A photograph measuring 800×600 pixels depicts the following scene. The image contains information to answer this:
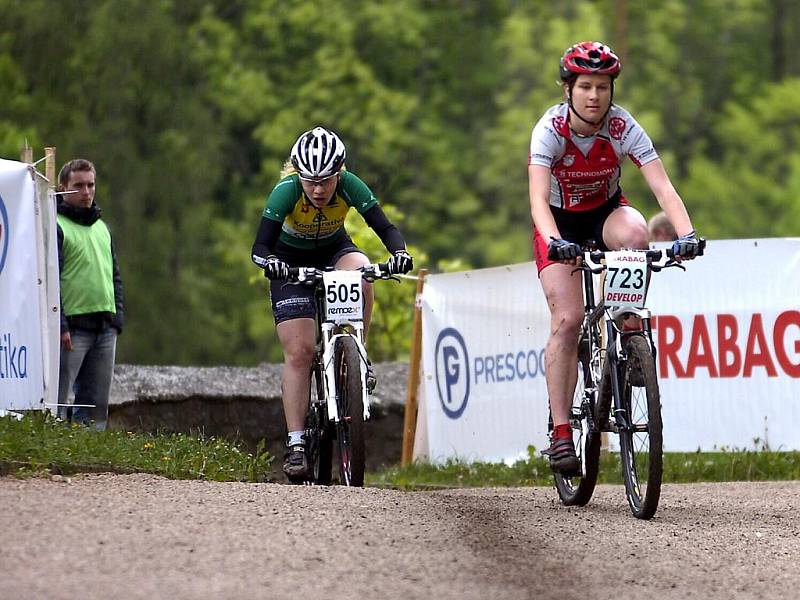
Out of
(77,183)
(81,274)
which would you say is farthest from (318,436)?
(77,183)

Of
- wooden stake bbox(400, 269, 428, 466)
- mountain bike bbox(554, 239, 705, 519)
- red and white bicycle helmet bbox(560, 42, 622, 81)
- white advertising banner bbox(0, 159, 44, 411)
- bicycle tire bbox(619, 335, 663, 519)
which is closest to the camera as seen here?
bicycle tire bbox(619, 335, 663, 519)

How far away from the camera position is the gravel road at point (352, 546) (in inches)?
237

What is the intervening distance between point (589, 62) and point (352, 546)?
2.99 metres

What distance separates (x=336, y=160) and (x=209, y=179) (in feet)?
77.0

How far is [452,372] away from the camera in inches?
531

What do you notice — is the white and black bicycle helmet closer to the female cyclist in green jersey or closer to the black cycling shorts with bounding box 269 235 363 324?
the female cyclist in green jersey

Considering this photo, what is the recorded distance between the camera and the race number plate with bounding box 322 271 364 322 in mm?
9492

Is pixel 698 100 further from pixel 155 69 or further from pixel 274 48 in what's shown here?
pixel 155 69

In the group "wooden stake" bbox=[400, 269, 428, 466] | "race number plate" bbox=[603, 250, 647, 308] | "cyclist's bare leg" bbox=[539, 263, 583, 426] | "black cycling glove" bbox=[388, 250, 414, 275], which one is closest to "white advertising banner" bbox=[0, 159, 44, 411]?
"black cycling glove" bbox=[388, 250, 414, 275]

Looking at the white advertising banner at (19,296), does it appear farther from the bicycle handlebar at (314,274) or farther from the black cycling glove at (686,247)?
the black cycling glove at (686,247)

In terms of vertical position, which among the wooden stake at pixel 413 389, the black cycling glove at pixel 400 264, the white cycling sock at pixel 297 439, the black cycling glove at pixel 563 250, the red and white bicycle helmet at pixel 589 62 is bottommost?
the white cycling sock at pixel 297 439

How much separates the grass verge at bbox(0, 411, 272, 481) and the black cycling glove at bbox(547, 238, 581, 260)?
2.50 meters

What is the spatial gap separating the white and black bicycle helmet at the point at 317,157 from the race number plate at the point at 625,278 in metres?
1.95

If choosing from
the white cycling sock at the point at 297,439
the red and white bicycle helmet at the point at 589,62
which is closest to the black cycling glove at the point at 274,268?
the white cycling sock at the point at 297,439
